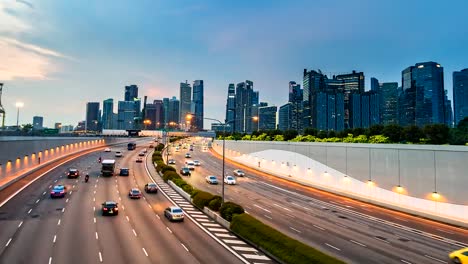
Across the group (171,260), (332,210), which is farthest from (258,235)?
(332,210)

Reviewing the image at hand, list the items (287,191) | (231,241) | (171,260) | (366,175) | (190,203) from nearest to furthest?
(171,260) < (231,241) < (190,203) < (366,175) < (287,191)

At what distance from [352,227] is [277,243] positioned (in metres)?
12.7

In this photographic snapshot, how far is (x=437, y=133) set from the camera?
55.3 m

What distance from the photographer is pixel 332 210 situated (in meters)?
40.5

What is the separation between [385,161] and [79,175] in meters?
54.9

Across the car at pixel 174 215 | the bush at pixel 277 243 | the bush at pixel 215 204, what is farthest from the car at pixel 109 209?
the bush at pixel 277 243

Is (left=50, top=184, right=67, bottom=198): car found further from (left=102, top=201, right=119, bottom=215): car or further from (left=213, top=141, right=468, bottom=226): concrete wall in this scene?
(left=213, top=141, right=468, bottom=226): concrete wall

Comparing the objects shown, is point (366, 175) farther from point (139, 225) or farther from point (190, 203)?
point (139, 225)

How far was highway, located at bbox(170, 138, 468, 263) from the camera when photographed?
24875 mm

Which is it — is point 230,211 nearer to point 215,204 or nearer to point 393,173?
point 215,204

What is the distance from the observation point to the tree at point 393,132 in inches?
2448

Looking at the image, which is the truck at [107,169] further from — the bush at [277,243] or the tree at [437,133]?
the tree at [437,133]

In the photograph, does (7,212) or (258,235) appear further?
(7,212)

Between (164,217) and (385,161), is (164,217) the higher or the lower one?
the lower one
